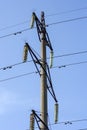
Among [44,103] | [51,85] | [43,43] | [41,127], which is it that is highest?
[43,43]

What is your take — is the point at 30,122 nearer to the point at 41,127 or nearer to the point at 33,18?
the point at 41,127

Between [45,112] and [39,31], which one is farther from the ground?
[39,31]

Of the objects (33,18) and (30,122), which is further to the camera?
(33,18)

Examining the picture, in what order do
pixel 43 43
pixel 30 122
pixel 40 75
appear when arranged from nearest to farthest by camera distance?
1. pixel 30 122
2. pixel 40 75
3. pixel 43 43

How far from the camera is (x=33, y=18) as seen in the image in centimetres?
2014

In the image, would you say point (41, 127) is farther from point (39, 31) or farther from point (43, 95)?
point (39, 31)

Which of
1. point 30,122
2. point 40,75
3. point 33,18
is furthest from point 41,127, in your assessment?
point 33,18

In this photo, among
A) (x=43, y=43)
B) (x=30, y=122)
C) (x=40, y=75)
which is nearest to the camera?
(x=30, y=122)

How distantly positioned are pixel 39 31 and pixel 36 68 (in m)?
2.46

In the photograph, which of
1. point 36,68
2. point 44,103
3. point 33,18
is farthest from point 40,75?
point 33,18

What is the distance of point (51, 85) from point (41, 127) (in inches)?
119

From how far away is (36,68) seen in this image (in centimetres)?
1897

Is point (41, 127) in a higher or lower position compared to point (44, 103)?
lower

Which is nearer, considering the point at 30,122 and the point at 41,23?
the point at 30,122
